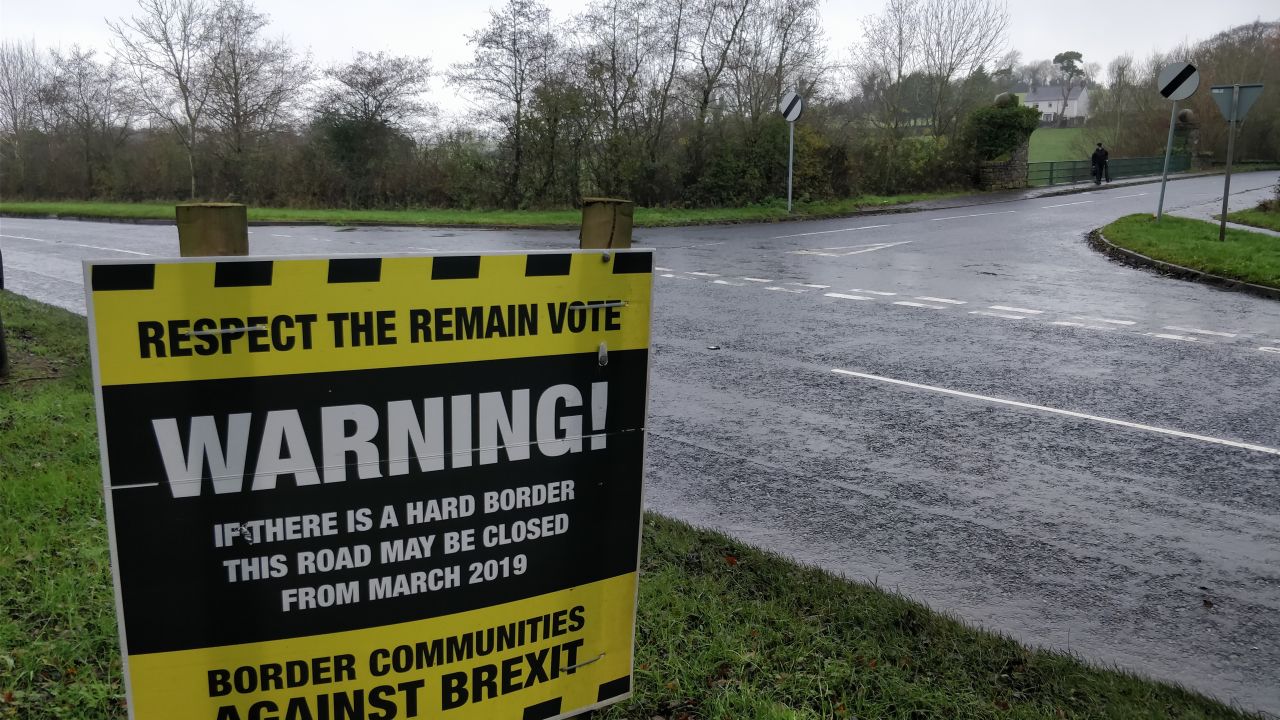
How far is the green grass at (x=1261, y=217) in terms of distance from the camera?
21.2m

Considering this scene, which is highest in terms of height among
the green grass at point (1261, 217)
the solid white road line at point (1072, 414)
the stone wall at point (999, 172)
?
the stone wall at point (999, 172)

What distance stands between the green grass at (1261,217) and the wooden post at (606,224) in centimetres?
2256

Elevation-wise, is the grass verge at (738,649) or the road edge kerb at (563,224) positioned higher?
the road edge kerb at (563,224)

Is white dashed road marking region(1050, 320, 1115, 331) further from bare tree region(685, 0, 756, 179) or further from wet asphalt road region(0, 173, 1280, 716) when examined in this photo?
bare tree region(685, 0, 756, 179)

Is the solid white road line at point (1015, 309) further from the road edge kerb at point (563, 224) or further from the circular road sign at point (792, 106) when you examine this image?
the circular road sign at point (792, 106)

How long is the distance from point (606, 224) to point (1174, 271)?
15.4 meters

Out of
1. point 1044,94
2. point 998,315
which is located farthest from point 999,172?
point 1044,94

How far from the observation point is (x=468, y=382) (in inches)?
88.7

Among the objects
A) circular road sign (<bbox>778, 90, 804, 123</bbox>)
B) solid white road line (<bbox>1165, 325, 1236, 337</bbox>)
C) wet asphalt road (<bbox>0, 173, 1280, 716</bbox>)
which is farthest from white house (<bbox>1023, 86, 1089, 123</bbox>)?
wet asphalt road (<bbox>0, 173, 1280, 716</bbox>)

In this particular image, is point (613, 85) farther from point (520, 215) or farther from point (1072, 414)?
point (1072, 414)

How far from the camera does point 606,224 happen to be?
2.48 m

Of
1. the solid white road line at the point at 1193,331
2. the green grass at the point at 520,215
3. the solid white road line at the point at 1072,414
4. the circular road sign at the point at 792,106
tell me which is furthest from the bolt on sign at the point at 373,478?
the circular road sign at the point at 792,106

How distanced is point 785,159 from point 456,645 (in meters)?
27.7

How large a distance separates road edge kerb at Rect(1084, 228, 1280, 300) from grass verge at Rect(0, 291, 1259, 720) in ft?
38.8
